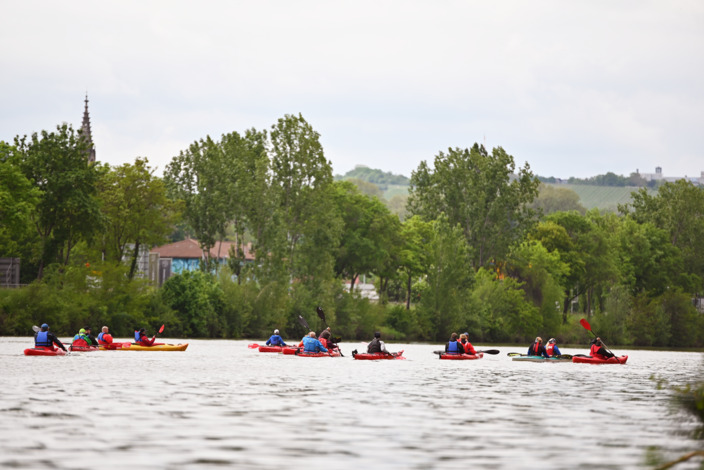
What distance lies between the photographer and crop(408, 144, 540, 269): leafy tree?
9412 cm

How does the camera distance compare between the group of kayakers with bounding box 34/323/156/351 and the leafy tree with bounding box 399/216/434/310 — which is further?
the leafy tree with bounding box 399/216/434/310

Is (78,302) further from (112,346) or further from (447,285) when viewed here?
(447,285)

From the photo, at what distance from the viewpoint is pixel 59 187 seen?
240 ft

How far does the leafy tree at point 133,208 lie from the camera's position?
80.1 m

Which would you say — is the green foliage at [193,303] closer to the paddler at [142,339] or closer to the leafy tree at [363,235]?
the leafy tree at [363,235]

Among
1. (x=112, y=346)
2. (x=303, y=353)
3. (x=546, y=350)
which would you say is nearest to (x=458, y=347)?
(x=546, y=350)

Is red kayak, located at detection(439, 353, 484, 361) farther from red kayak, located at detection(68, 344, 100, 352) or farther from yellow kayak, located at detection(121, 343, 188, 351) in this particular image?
red kayak, located at detection(68, 344, 100, 352)

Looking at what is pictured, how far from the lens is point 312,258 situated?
84.3m

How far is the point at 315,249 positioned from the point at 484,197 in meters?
18.6

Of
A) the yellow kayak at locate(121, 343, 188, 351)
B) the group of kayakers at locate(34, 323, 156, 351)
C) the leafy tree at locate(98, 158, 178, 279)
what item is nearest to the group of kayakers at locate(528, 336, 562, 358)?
the yellow kayak at locate(121, 343, 188, 351)

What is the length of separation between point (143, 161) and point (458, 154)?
31.1 m

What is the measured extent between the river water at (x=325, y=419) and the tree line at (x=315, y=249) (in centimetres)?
3371

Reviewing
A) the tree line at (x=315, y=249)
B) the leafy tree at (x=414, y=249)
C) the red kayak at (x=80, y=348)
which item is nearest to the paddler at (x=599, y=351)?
the red kayak at (x=80, y=348)

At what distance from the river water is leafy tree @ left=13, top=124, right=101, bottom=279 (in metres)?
33.3
